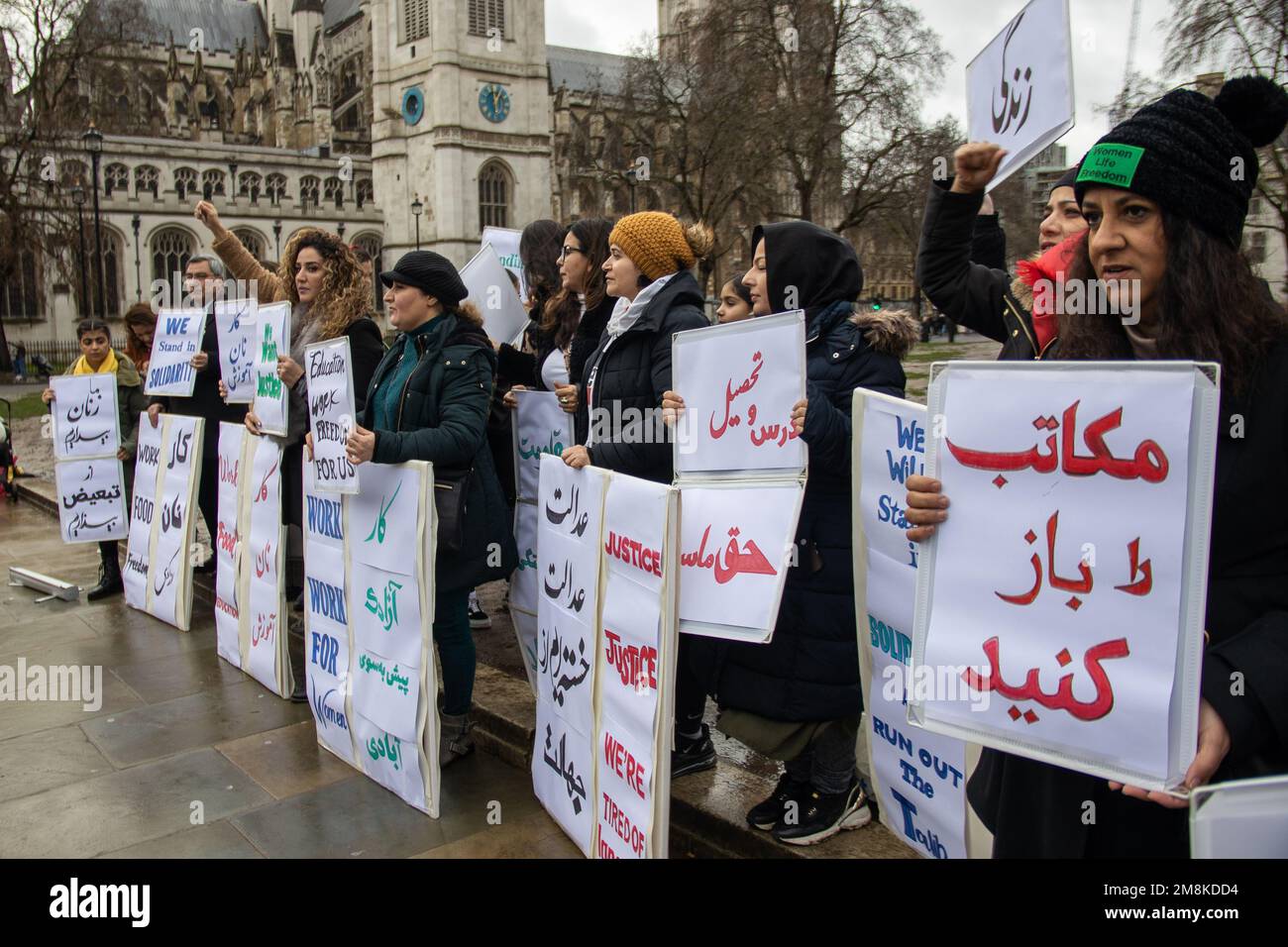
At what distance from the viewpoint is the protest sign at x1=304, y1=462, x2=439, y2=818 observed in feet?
12.1

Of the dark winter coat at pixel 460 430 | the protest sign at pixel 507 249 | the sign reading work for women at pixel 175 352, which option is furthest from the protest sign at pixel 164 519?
the dark winter coat at pixel 460 430

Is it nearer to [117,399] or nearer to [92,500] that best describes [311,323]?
[117,399]

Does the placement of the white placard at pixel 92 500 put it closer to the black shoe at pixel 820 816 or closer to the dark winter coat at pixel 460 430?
the dark winter coat at pixel 460 430

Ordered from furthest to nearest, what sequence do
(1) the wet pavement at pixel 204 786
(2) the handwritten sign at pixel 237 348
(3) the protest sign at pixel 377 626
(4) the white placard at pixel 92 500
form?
(4) the white placard at pixel 92 500 → (2) the handwritten sign at pixel 237 348 → (3) the protest sign at pixel 377 626 → (1) the wet pavement at pixel 204 786

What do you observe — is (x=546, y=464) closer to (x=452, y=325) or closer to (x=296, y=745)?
(x=452, y=325)

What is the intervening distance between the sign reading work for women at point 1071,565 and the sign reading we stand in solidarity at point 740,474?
1.08m

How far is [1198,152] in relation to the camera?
168 cm

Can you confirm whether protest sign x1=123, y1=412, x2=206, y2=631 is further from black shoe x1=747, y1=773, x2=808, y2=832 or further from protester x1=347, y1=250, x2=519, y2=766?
black shoe x1=747, y1=773, x2=808, y2=832

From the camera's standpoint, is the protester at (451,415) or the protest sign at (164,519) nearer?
the protester at (451,415)

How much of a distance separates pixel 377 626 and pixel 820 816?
1.83 metres

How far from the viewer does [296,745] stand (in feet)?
14.6

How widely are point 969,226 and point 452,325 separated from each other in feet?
7.08

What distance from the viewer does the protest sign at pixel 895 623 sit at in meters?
2.90

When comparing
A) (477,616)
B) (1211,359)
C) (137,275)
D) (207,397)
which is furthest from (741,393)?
(137,275)
